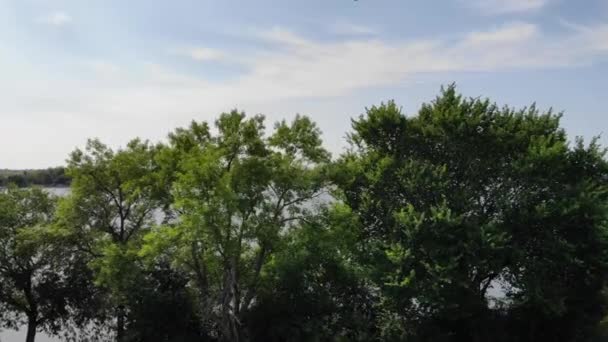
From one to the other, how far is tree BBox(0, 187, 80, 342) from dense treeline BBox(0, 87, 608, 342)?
12 centimetres

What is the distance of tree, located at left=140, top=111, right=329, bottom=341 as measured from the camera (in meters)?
24.0

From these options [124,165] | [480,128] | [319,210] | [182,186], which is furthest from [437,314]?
[124,165]

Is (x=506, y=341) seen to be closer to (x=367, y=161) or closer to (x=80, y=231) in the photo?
(x=367, y=161)

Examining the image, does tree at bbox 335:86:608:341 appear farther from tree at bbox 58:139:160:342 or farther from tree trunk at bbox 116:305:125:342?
tree trunk at bbox 116:305:125:342

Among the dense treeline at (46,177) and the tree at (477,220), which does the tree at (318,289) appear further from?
the dense treeline at (46,177)

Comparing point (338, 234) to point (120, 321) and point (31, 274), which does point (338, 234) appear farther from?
point (31, 274)

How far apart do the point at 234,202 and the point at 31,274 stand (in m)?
14.7

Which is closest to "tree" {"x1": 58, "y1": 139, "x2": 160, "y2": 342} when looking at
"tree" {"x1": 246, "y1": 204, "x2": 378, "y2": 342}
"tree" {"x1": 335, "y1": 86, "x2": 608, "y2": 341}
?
"tree" {"x1": 246, "y1": 204, "x2": 378, "y2": 342}

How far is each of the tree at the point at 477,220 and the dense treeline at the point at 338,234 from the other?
88mm

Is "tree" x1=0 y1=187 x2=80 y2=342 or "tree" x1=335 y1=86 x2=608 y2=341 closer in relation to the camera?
"tree" x1=335 y1=86 x2=608 y2=341

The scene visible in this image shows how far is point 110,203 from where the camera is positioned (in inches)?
1212

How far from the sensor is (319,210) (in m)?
26.4

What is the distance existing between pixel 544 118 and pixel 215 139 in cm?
1689

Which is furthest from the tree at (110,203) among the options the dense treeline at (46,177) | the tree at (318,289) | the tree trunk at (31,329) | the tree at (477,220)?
the dense treeline at (46,177)
